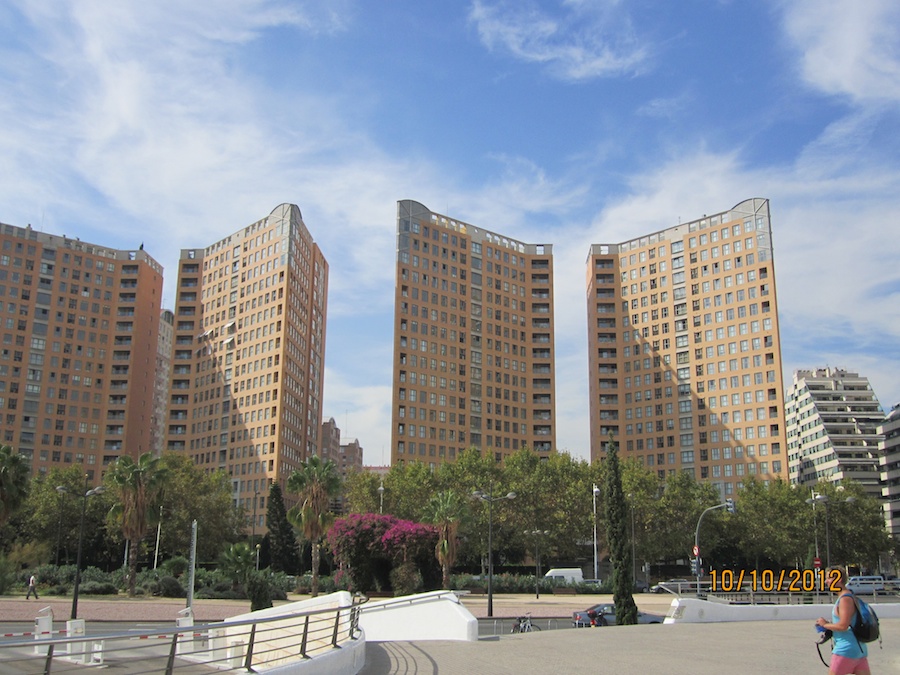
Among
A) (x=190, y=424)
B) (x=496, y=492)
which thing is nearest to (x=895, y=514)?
(x=496, y=492)

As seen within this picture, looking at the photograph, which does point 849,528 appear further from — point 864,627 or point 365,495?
point 864,627

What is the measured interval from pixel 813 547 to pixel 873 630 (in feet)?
246

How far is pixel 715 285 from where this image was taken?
369 ft

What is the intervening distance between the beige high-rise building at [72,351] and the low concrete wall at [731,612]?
104 metres

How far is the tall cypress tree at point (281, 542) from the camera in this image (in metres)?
82.4

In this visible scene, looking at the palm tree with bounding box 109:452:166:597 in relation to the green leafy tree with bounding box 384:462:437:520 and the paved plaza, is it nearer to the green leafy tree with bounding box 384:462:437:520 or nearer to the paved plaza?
the green leafy tree with bounding box 384:462:437:520

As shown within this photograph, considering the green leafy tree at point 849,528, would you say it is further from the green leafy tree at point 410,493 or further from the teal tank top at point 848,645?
the teal tank top at point 848,645

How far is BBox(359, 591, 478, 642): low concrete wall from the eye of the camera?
846 inches

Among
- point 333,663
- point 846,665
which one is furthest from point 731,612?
point 333,663

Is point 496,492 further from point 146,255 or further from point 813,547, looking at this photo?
point 146,255

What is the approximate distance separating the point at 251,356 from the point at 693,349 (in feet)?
201

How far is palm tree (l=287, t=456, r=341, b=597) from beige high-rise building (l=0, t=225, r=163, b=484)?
71345 millimetres

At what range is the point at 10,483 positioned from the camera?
166 feet

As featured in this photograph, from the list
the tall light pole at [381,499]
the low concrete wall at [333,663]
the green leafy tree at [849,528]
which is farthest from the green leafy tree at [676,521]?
the low concrete wall at [333,663]
